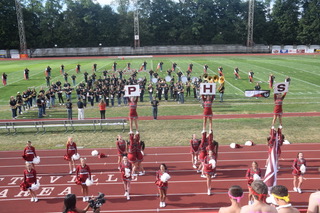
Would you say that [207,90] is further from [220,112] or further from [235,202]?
[220,112]

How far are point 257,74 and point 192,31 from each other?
1955 inches

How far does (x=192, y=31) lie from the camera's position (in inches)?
3280

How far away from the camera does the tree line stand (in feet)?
255

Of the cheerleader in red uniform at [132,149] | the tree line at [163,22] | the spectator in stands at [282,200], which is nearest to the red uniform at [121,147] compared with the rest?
the cheerleader in red uniform at [132,149]

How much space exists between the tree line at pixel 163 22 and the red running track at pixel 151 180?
70587 millimetres

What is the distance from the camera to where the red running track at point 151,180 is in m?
9.43

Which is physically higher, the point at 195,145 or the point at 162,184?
the point at 195,145

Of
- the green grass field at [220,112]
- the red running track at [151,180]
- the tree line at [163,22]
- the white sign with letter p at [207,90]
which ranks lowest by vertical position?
the red running track at [151,180]

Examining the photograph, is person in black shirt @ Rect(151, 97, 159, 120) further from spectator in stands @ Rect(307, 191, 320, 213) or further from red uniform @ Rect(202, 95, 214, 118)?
spectator in stands @ Rect(307, 191, 320, 213)

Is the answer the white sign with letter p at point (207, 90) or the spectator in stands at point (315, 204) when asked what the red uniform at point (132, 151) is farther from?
the spectator in stands at point (315, 204)

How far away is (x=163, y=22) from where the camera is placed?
284 feet

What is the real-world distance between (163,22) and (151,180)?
264 ft

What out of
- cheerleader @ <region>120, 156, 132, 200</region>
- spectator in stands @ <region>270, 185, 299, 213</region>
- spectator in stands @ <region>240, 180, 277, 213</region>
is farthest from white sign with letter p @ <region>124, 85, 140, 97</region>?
spectator in stands @ <region>270, 185, 299, 213</region>

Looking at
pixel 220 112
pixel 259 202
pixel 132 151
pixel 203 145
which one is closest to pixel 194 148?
pixel 203 145
